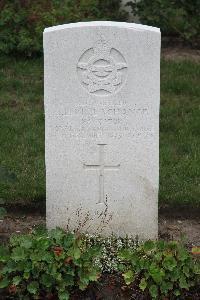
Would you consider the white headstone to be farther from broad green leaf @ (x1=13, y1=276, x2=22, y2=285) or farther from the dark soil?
broad green leaf @ (x1=13, y1=276, x2=22, y2=285)

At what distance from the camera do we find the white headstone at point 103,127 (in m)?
5.12

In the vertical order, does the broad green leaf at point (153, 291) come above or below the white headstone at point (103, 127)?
below

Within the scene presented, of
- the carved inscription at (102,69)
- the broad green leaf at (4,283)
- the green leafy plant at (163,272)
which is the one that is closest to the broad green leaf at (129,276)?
the green leafy plant at (163,272)

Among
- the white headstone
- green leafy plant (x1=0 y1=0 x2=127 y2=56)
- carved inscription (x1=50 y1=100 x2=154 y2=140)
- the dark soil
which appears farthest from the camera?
green leafy plant (x1=0 y1=0 x2=127 y2=56)

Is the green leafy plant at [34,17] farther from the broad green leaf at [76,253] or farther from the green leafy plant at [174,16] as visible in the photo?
the broad green leaf at [76,253]

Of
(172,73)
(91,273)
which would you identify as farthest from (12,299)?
(172,73)

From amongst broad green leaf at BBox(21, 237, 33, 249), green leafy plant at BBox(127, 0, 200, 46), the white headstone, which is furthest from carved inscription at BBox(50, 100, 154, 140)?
green leafy plant at BBox(127, 0, 200, 46)

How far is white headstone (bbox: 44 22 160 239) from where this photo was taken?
5.12 meters

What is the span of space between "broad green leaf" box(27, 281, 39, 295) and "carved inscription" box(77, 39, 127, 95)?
4.38 feet

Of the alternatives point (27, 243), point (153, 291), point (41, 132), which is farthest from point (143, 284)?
point (41, 132)

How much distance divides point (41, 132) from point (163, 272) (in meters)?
3.13

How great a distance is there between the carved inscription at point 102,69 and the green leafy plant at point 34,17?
4458 millimetres

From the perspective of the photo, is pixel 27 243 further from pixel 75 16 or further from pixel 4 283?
pixel 75 16

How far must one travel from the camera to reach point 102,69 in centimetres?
521
